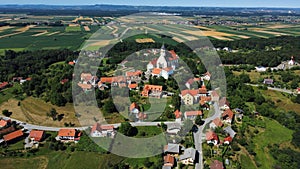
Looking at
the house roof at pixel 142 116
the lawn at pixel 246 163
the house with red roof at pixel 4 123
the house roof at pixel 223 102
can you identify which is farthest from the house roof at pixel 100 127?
the house roof at pixel 223 102

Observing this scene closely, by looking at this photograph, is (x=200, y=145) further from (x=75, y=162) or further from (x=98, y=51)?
(x=98, y=51)

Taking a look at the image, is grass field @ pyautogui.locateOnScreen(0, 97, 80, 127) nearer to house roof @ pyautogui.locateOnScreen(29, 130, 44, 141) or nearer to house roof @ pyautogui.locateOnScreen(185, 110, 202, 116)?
house roof @ pyautogui.locateOnScreen(29, 130, 44, 141)

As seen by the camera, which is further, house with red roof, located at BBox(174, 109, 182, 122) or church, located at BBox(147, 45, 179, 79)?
church, located at BBox(147, 45, 179, 79)

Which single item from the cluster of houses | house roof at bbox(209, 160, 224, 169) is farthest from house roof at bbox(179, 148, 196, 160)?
house roof at bbox(209, 160, 224, 169)

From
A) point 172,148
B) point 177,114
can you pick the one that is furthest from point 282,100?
point 172,148

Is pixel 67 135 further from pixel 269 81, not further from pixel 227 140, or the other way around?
pixel 269 81

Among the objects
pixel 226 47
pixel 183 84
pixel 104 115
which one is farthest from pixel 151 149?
pixel 226 47
